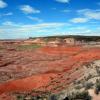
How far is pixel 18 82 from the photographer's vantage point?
21578 mm

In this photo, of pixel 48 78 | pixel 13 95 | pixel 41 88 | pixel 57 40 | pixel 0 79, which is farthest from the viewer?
pixel 57 40

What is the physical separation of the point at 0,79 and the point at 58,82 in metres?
6.64

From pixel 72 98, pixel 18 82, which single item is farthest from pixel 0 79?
pixel 72 98

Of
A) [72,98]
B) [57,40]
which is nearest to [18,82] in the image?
[72,98]

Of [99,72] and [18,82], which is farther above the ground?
[99,72]

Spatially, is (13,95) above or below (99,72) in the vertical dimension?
below

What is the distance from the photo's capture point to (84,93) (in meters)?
12.3

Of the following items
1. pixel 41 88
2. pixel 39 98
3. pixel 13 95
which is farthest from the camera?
pixel 41 88

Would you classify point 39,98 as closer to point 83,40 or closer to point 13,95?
point 13,95

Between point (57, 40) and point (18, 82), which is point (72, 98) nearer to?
point (18, 82)

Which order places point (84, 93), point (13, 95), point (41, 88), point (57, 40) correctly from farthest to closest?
point (57, 40) → point (41, 88) → point (13, 95) → point (84, 93)

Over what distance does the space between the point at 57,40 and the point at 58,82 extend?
91494mm

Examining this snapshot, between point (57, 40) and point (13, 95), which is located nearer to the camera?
point (13, 95)

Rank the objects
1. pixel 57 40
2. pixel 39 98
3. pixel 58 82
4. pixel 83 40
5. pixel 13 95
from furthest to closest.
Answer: pixel 57 40
pixel 83 40
pixel 58 82
pixel 13 95
pixel 39 98
